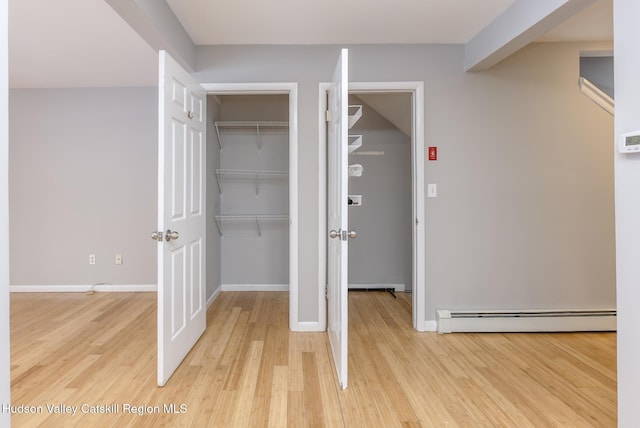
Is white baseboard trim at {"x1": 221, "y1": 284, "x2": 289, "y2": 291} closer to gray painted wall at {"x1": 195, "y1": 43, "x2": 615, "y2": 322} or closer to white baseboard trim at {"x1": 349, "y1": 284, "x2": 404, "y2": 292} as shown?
white baseboard trim at {"x1": 349, "y1": 284, "x2": 404, "y2": 292}

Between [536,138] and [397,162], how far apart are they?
159 cm

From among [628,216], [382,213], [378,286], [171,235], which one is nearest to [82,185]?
[171,235]

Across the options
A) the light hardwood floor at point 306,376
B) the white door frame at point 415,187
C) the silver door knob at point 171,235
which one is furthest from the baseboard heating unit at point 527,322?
the silver door knob at point 171,235

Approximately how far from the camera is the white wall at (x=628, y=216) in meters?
1.48

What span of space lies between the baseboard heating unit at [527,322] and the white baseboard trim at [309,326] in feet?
3.16

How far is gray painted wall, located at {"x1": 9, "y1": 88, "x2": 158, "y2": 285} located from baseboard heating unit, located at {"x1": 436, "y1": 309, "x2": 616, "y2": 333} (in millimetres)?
3229

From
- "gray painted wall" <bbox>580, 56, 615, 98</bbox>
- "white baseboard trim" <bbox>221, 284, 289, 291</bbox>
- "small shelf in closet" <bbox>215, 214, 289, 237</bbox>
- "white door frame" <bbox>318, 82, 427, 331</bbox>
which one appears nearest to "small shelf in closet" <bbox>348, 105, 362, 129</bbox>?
"white door frame" <bbox>318, 82, 427, 331</bbox>

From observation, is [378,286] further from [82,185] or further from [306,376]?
[82,185]

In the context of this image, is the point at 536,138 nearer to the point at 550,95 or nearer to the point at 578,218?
the point at 550,95

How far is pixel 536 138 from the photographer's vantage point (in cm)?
304

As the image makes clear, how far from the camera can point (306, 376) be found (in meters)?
2.26

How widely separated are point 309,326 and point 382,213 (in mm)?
1839

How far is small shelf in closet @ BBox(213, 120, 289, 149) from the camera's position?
4227 millimetres

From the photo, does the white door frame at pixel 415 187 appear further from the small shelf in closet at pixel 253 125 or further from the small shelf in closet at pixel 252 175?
the small shelf in closet at pixel 252 175
